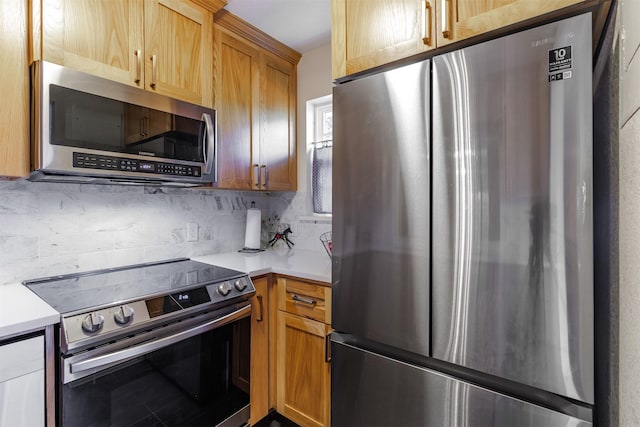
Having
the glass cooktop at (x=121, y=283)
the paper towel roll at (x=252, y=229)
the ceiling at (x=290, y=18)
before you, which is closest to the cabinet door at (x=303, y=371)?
the glass cooktop at (x=121, y=283)

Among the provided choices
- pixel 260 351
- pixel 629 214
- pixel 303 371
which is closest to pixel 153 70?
pixel 260 351

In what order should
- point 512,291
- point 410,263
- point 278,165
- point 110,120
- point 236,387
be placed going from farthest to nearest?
1. point 278,165
2. point 236,387
3. point 110,120
4. point 410,263
5. point 512,291

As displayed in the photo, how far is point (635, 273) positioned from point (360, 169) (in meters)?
0.76

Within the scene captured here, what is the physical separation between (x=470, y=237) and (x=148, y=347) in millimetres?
1223

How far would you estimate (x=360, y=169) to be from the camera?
44.6 inches

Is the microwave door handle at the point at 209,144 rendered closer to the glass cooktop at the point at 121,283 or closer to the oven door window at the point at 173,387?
the glass cooktop at the point at 121,283

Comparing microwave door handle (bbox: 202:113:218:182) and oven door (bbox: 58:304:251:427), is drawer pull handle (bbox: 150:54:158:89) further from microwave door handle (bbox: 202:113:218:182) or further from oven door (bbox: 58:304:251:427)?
oven door (bbox: 58:304:251:427)

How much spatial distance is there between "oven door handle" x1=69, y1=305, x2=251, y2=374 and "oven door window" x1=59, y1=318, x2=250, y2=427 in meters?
0.04

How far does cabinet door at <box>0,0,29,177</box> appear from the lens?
3.75 feet

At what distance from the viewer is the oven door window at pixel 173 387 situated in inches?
43.1

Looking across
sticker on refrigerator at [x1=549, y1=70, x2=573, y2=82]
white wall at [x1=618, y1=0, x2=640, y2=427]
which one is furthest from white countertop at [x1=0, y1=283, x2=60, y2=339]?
sticker on refrigerator at [x1=549, y1=70, x2=573, y2=82]

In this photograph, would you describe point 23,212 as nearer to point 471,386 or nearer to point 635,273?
point 471,386

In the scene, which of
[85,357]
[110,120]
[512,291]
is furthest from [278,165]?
[512,291]

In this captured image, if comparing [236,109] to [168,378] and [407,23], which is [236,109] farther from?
[168,378]
